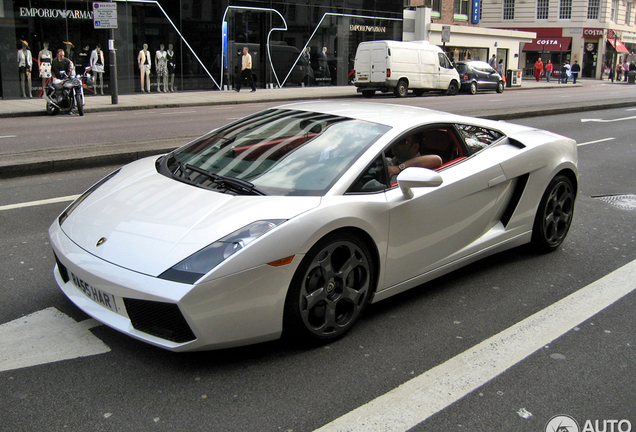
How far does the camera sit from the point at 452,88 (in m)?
29.4

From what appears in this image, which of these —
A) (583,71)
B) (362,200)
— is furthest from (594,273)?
(583,71)

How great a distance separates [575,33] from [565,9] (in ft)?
9.09

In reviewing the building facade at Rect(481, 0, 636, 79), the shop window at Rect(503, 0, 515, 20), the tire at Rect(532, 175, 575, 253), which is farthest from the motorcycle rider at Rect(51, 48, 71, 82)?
the shop window at Rect(503, 0, 515, 20)

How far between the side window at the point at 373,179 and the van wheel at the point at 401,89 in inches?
932

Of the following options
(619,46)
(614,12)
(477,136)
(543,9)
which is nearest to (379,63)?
(477,136)

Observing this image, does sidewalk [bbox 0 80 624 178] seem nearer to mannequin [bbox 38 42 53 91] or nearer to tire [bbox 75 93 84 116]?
mannequin [bbox 38 42 53 91]

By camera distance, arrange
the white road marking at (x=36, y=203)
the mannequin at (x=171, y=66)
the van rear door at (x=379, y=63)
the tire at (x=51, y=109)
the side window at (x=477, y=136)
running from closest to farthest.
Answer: the side window at (x=477, y=136) < the white road marking at (x=36, y=203) < the tire at (x=51, y=109) < the mannequin at (x=171, y=66) < the van rear door at (x=379, y=63)

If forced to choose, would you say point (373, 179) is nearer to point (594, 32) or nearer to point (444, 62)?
point (444, 62)

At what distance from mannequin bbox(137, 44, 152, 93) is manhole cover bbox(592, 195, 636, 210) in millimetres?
20482

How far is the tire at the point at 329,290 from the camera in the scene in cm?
325

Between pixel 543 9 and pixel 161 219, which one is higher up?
pixel 543 9

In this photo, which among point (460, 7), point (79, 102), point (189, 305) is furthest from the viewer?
point (460, 7)

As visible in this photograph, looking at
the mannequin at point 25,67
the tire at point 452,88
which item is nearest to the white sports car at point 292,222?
the mannequin at point 25,67

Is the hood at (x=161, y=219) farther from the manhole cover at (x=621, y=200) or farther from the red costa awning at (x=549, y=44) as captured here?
the red costa awning at (x=549, y=44)
